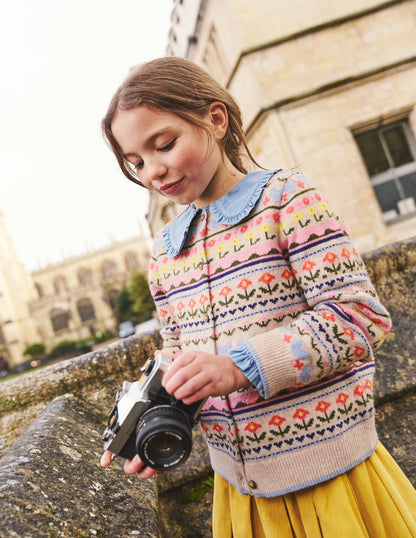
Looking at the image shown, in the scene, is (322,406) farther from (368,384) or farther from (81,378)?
(81,378)

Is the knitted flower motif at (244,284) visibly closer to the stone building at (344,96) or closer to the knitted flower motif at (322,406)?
the knitted flower motif at (322,406)

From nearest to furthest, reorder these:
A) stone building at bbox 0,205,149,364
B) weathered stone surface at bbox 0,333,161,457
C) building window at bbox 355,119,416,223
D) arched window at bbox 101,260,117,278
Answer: weathered stone surface at bbox 0,333,161,457, building window at bbox 355,119,416,223, stone building at bbox 0,205,149,364, arched window at bbox 101,260,117,278

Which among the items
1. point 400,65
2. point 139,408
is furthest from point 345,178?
point 139,408

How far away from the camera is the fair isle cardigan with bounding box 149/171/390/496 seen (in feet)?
2.83

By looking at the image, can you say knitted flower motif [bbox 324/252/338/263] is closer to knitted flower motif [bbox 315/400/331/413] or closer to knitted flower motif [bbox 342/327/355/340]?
knitted flower motif [bbox 342/327/355/340]

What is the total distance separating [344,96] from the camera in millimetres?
7090

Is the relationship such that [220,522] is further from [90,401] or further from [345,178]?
[345,178]

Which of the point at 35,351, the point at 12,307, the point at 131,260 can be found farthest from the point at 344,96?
the point at 131,260

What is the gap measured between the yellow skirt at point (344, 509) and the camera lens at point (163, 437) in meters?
0.32

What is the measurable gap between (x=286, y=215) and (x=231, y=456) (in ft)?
2.26

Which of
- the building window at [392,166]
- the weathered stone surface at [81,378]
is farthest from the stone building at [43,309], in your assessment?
the weathered stone surface at [81,378]

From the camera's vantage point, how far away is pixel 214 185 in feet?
4.04

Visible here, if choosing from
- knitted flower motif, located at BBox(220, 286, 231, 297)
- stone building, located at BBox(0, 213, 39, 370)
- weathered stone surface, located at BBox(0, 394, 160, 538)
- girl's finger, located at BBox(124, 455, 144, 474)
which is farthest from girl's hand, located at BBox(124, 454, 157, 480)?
stone building, located at BBox(0, 213, 39, 370)

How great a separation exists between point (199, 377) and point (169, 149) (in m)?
0.63
